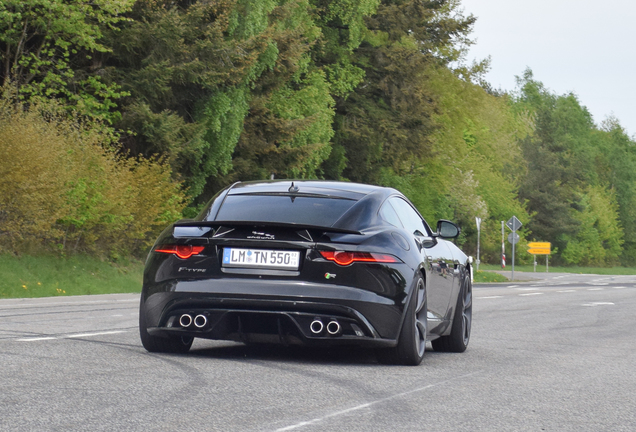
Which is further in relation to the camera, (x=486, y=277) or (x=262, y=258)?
(x=486, y=277)

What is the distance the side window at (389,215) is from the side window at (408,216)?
0.15 metres

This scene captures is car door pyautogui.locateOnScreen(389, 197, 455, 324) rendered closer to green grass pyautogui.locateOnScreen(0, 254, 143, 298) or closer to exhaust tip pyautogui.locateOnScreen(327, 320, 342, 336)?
exhaust tip pyautogui.locateOnScreen(327, 320, 342, 336)

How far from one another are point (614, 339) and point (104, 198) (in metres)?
14.6

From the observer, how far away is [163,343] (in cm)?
841

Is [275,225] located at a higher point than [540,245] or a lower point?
higher

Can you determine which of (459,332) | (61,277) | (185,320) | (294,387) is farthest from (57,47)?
(294,387)

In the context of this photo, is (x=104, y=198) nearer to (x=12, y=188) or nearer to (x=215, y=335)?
(x=12, y=188)

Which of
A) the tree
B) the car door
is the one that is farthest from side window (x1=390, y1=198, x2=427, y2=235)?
the tree

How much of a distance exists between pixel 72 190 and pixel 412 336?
16627 mm

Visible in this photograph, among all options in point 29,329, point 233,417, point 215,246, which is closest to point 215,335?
point 215,246

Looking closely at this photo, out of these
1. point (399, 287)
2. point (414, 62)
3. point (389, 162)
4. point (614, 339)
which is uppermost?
point (414, 62)

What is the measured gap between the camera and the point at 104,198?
2425cm

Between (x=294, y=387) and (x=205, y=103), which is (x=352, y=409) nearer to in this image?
(x=294, y=387)

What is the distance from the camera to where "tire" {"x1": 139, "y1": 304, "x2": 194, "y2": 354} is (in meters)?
8.31
